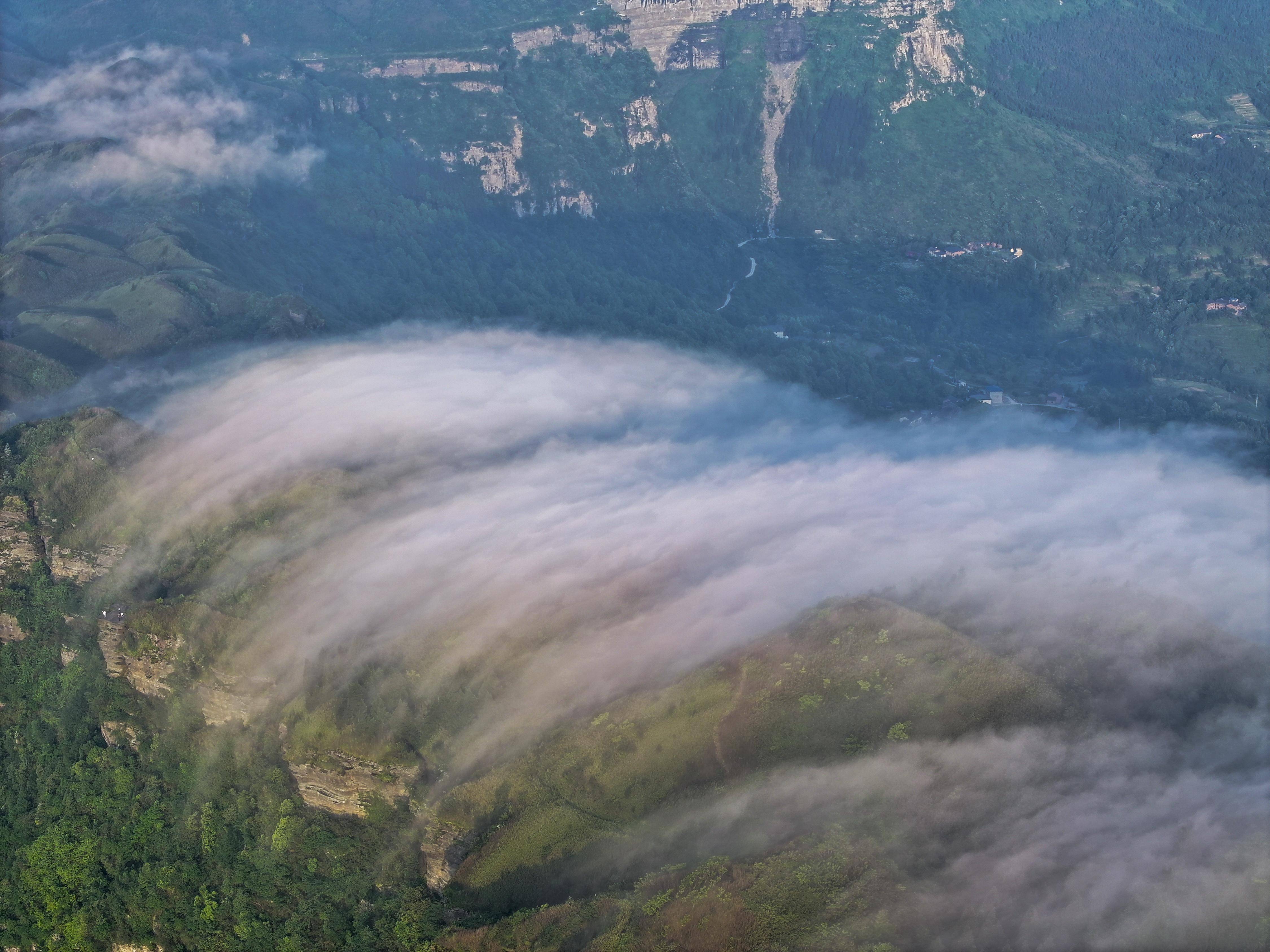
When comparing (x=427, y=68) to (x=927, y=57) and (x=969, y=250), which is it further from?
(x=969, y=250)

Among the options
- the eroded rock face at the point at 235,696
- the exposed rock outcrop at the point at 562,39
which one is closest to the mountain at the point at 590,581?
the eroded rock face at the point at 235,696

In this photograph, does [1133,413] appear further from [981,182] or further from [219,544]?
[219,544]

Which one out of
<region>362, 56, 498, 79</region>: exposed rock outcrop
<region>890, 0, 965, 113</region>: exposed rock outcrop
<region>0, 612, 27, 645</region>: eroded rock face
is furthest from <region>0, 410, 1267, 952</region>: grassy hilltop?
<region>890, 0, 965, 113</region>: exposed rock outcrop

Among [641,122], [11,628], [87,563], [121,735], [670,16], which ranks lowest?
[121,735]

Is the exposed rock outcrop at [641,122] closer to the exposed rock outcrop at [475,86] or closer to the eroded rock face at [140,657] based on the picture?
the exposed rock outcrop at [475,86]

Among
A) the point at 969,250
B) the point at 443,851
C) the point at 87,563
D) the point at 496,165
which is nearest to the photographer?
the point at 443,851

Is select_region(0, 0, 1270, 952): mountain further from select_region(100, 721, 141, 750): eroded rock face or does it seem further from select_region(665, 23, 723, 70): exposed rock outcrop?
select_region(665, 23, 723, 70): exposed rock outcrop

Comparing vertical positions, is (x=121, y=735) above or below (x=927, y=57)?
below

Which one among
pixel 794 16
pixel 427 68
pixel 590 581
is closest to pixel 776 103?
pixel 794 16
